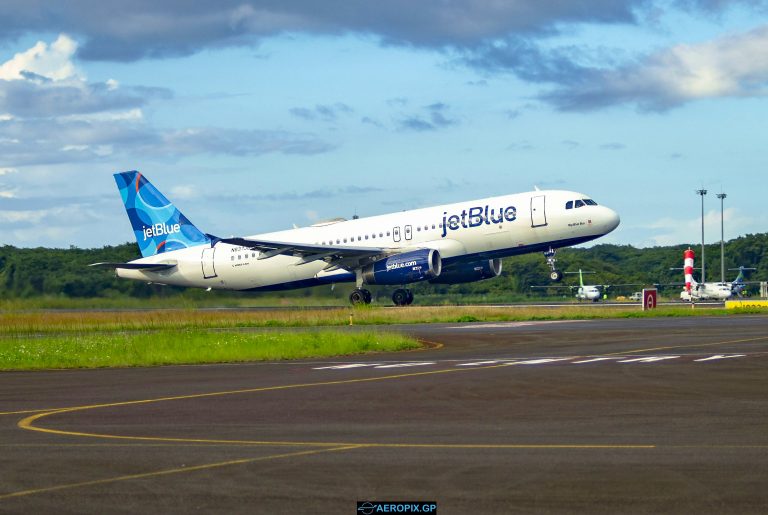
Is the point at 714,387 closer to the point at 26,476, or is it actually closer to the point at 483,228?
the point at 26,476

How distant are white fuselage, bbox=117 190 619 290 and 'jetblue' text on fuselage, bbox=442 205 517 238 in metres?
0.05

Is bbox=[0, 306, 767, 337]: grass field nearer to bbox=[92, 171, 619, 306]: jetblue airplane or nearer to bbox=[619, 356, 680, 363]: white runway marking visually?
bbox=[92, 171, 619, 306]: jetblue airplane

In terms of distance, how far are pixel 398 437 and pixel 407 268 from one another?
4607cm

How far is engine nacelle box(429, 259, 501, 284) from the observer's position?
207 feet

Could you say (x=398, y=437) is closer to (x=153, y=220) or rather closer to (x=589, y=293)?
(x=153, y=220)

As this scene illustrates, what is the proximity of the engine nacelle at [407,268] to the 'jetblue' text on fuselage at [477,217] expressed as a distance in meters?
1.81

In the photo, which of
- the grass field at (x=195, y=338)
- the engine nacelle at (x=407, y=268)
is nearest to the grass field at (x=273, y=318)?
the grass field at (x=195, y=338)

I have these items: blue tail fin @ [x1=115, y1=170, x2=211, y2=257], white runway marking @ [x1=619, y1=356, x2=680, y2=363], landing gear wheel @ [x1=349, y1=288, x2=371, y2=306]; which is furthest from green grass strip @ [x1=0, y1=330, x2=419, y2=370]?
blue tail fin @ [x1=115, y1=170, x2=211, y2=257]

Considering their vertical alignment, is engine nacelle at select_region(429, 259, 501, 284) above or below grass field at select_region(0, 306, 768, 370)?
above

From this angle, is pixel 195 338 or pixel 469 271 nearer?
pixel 195 338

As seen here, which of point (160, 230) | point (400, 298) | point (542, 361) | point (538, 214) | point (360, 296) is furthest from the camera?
point (160, 230)

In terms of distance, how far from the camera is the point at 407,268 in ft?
196

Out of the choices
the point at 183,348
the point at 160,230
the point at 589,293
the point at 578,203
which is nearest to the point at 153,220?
the point at 160,230

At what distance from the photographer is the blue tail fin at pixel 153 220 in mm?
69000
